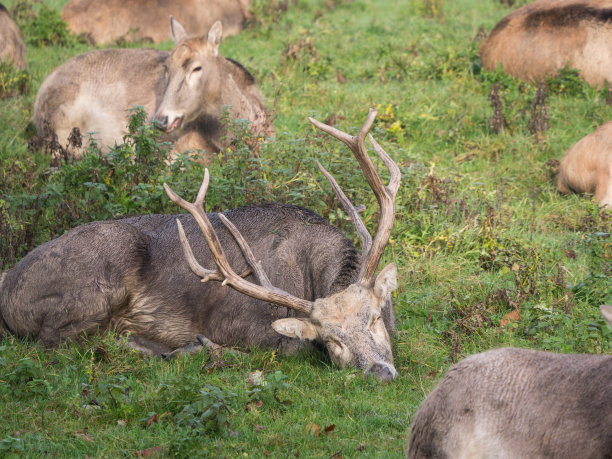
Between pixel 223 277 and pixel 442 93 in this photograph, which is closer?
pixel 223 277

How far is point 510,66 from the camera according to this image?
12.4 metres

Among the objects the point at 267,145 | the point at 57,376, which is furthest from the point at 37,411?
the point at 267,145

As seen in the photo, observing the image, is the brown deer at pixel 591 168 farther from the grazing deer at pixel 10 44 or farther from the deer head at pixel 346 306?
the grazing deer at pixel 10 44

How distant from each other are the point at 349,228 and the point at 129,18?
816 cm

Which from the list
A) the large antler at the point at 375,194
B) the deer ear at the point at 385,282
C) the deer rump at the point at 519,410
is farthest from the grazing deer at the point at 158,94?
the deer rump at the point at 519,410

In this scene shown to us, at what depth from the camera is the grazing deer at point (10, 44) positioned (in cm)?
1241

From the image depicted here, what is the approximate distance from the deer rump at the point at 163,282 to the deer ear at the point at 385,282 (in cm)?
34

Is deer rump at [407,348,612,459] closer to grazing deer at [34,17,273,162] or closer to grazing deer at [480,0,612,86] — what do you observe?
grazing deer at [34,17,273,162]

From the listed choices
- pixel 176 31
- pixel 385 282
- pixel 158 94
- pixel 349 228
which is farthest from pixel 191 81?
pixel 385 282

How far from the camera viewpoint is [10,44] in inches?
492

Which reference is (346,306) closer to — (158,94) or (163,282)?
(163,282)

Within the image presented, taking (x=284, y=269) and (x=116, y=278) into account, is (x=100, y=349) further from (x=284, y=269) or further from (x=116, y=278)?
(x=284, y=269)

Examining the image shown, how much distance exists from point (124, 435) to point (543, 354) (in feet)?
7.93

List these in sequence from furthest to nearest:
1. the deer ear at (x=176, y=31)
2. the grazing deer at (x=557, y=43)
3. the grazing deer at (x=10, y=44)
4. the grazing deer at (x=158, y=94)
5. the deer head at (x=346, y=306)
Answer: the grazing deer at (x=10, y=44) < the grazing deer at (x=557, y=43) < the deer ear at (x=176, y=31) < the grazing deer at (x=158, y=94) < the deer head at (x=346, y=306)
